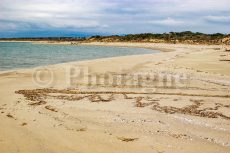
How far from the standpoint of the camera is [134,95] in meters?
12.2

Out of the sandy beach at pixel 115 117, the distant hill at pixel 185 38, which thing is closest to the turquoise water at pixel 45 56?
the sandy beach at pixel 115 117

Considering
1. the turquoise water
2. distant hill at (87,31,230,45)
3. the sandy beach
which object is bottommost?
the turquoise water

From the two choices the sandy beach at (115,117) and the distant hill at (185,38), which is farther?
the distant hill at (185,38)

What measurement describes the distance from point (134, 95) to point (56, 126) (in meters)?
4.61

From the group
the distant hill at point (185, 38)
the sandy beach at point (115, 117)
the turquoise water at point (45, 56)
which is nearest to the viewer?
the sandy beach at point (115, 117)

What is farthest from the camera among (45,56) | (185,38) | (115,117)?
(185,38)

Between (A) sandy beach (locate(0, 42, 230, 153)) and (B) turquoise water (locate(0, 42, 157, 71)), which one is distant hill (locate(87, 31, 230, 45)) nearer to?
(B) turquoise water (locate(0, 42, 157, 71))

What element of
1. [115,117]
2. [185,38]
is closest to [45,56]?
[115,117]

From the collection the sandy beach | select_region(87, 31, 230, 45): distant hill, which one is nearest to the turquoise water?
the sandy beach

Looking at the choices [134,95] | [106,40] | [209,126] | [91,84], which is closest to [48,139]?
[209,126]

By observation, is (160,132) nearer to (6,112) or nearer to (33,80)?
(6,112)

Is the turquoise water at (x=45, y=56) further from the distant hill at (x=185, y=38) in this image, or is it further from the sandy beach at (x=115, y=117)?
the distant hill at (x=185, y=38)

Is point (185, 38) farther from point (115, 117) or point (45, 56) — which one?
point (115, 117)

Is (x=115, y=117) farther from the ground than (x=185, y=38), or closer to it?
closer to it
